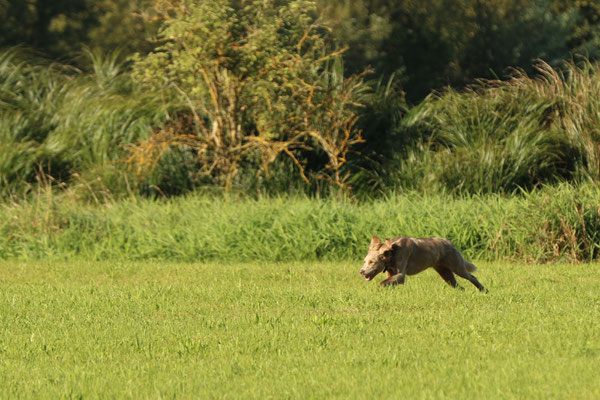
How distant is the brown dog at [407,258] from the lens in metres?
8.88

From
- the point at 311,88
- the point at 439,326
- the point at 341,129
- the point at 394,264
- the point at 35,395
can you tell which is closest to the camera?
the point at 35,395

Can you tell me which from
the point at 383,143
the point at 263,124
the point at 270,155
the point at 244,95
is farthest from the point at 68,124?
the point at 383,143

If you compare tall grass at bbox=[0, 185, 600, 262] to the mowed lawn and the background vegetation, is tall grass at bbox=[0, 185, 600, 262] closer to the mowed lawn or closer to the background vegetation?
the background vegetation

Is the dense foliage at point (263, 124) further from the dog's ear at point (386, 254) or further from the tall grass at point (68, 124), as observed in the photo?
the dog's ear at point (386, 254)

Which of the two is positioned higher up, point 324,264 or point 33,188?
point 324,264

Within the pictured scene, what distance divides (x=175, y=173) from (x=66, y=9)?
1278 centimetres

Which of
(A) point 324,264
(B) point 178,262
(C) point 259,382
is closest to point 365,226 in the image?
(A) point 324,264

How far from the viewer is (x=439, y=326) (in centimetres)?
707

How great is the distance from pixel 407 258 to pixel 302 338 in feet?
8.05

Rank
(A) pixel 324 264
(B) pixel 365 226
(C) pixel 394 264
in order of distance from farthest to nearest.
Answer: (B) pixel 365 226
(A) pixel 324 264
(C) pixel 394 264

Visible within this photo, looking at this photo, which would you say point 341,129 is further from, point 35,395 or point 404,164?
point 35,395

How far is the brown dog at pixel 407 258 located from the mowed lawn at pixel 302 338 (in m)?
0.20

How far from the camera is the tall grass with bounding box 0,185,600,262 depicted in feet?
40.7

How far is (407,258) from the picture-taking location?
29.4ft
